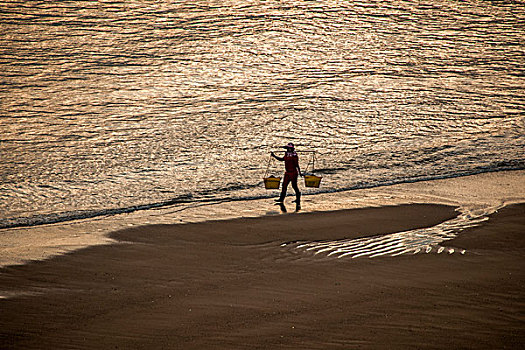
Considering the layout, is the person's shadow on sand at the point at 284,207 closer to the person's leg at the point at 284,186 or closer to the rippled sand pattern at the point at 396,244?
the person's leg at the point at 284,186

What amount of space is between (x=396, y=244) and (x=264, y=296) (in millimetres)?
3182

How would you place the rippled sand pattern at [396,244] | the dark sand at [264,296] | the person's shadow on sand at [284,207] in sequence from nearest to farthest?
Answer: the dark sand at [264,296]
the rippled sand pattern at [396,244]
the person's shadow on sand at [284,207]

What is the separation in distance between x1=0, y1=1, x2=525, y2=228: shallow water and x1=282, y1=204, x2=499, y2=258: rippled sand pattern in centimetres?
484

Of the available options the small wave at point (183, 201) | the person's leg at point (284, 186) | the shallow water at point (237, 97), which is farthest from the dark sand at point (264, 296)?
the shallow water at point (237, 97)

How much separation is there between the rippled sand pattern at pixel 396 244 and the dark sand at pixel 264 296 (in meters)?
0.28

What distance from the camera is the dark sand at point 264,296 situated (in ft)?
25.7

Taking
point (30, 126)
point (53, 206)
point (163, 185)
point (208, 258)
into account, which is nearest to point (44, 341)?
point (208, 258)

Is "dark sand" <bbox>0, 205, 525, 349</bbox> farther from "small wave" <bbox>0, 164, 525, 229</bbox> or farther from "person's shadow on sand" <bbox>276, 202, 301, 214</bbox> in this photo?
"small wave" <bbox>0, 164, 525, 229</bbox>

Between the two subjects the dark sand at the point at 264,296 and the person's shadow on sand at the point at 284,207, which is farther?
the person's shadow on sand at the point at 284,207

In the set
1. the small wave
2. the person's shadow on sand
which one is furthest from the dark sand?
the small wave

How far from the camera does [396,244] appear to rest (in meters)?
11.0

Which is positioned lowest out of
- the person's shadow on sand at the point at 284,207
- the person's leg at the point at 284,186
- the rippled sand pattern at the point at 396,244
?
the rippled sand pattern at the point at 396,244

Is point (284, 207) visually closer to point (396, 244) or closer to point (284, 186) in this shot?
point (284, 186)

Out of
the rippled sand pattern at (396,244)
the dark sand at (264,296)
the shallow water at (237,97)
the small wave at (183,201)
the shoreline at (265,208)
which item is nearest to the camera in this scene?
the dark sand at (264,296)
